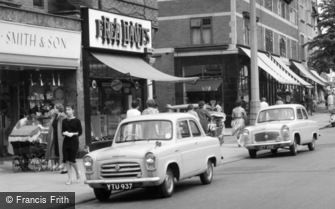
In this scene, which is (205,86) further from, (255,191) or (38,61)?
(255,191)

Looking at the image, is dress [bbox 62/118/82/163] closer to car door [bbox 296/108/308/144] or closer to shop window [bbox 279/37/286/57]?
car door [bbox 296/108/308/144]

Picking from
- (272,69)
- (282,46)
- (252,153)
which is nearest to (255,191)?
(252,153)

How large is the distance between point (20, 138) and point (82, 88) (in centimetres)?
445

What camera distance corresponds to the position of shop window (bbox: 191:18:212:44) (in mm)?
36594

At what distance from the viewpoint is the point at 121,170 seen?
37.3 feet

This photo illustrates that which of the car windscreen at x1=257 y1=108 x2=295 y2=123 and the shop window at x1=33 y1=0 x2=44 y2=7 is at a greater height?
the shop window at x1=33 y1=0 x2=44 y2=7

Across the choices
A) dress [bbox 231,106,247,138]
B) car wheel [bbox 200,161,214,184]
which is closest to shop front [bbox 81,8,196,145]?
dress [bbox 231,106,247,138]

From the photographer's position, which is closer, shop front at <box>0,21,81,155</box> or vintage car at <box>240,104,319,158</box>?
shop front at <box>0,21,81,155</box>

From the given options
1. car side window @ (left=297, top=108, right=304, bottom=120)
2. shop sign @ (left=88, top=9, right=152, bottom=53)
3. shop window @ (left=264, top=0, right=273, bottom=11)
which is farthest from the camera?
shop window @ (left=264, top=0, right=273, bottom=11)

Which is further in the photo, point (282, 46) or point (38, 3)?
point (282, 46)

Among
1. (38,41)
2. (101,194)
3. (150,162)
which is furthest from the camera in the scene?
(38,41)

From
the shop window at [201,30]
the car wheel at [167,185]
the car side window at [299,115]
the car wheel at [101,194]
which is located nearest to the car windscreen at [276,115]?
the car side window at [299,115]

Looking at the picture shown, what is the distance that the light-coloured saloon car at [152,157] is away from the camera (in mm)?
11258

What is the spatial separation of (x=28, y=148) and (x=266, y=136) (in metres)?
7.13
